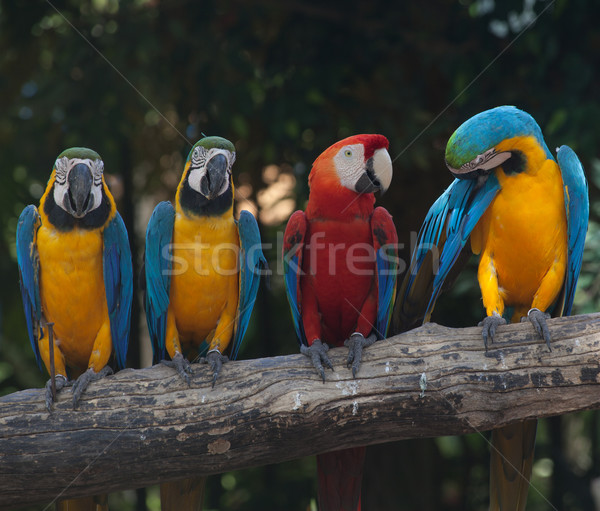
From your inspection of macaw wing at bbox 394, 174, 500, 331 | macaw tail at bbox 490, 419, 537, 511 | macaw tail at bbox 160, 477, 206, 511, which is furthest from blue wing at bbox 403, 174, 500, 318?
macaw tail at bbox 160, 477, 206, 511

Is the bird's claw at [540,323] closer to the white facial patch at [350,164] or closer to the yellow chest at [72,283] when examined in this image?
the white facial patch at [350,164]

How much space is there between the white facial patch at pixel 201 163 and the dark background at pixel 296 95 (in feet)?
3.80

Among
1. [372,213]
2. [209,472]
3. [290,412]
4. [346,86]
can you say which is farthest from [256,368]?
[346,86]

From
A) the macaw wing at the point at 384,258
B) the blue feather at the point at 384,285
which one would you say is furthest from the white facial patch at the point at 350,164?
the blue feather at the point at 384,285

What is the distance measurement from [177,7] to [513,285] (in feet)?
9.26

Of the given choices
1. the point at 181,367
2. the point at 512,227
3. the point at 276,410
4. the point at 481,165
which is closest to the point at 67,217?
the point at 181,367

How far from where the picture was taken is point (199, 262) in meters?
2.71

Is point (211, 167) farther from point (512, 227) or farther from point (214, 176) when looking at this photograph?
point (512, 227)

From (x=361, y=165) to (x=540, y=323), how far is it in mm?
941

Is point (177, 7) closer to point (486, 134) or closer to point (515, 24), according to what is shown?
point (515, 24)

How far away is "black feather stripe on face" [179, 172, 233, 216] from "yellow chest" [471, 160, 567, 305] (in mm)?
1105

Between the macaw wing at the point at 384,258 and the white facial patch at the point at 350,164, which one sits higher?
the white facial patch at the point at 350,164

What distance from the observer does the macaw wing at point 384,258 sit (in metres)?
2.63

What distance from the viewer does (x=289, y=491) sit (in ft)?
14.6
